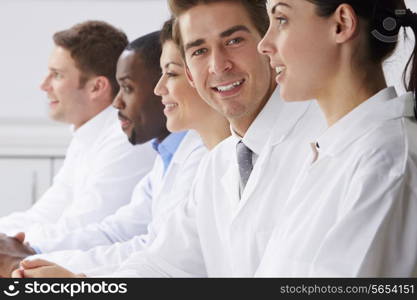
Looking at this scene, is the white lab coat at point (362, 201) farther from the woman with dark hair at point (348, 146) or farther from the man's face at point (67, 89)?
the man's face at point (67, 89)

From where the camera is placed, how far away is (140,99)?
2096 millimetres

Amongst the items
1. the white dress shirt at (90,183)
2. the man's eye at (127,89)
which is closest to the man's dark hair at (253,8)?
the man's eye at (127,89)

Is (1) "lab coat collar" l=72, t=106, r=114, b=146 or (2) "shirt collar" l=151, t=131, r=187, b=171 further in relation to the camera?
(1) "lab coat collar" l=72, t=106, r=114, b=146

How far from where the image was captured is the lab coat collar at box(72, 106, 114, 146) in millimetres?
2580

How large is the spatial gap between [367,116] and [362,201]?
13cm

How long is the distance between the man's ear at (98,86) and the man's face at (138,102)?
19.5 inches

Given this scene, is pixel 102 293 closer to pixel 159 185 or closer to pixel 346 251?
pixel 346 251

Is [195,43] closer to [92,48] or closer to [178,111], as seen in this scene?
[178,111]

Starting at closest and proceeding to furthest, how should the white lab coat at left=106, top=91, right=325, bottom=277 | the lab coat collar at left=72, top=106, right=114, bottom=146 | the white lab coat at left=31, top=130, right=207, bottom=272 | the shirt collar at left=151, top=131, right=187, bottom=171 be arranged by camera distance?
the white lab coat at left=106, top=91, right=325, bottom=277 < the white lab coat at left=31, top=130, right=207, bottom=272 < the shirt collar at left=151, top=131, right=187, bottom=171 < the lab coat collar at left=72, top=106, right=114, bottom=146

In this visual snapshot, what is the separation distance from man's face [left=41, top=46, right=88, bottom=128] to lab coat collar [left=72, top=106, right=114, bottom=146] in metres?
0.06

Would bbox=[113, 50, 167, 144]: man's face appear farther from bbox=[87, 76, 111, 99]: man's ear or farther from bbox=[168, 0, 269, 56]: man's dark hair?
bbox=[168, 0, 269, 56]: man's dark hair

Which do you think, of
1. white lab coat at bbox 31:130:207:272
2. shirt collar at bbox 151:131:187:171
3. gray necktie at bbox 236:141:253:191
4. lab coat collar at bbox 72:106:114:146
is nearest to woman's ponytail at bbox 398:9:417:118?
gray necktie at bbox 236:141:253:191

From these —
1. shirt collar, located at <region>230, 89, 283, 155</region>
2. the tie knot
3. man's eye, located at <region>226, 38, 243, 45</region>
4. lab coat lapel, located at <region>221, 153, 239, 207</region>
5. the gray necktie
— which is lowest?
lab coat lapel, located at <region>221, 153, 239, 207</region>

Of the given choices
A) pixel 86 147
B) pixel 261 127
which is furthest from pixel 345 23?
pixel 86 147
